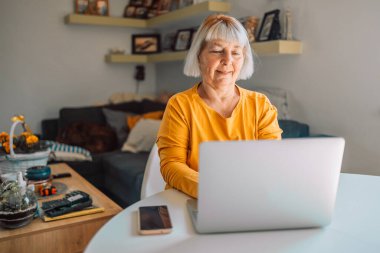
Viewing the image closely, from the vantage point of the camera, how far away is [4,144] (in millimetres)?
1800

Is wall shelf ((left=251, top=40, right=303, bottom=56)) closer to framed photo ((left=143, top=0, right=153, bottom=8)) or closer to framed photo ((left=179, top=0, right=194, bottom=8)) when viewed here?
framed photo ((left=179, top=0, right=194, bottom=8))

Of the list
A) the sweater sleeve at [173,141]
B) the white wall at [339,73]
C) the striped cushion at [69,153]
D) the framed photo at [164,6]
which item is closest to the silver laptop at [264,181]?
the sweater sleeve at [173,141]

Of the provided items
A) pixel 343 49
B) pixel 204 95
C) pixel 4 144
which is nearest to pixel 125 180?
pixel 4 144

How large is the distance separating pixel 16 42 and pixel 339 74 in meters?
3.11

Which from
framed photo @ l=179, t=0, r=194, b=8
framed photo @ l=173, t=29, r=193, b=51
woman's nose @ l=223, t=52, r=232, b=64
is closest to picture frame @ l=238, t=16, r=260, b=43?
framed photo @ l=179, t=0, r=194, b=8

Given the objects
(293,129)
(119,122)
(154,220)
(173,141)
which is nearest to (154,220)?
(154,220)

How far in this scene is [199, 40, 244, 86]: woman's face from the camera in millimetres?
1251

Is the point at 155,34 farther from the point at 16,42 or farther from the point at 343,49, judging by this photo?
the point at 343,49

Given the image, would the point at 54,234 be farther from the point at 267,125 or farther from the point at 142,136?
the point at 142,136

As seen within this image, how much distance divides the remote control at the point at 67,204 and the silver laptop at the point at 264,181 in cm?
82

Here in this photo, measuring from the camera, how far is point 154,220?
0.85 meters

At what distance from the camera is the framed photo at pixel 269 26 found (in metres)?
2.58

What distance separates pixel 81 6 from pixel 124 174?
215 centimetres

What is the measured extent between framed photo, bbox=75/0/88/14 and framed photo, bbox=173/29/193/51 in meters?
1.05
